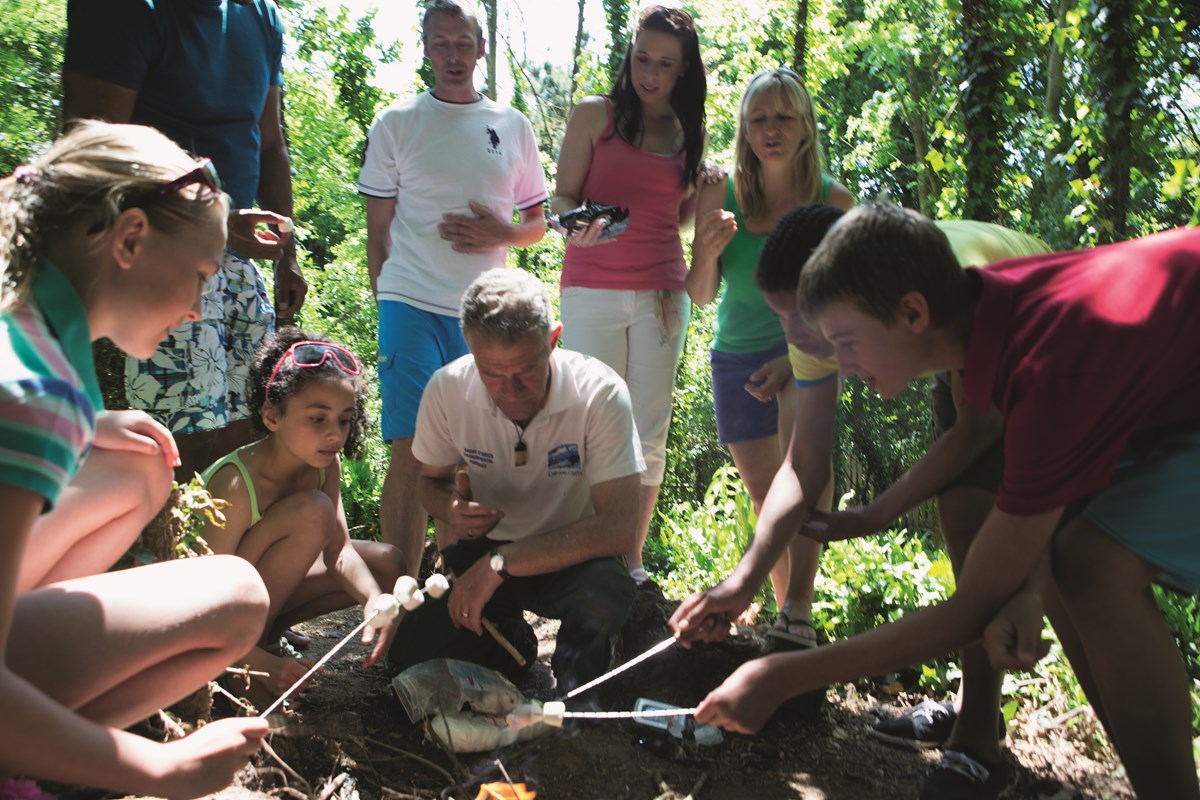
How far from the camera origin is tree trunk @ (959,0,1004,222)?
20.1 feet

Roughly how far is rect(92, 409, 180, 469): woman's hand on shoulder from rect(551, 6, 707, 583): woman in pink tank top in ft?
6.51

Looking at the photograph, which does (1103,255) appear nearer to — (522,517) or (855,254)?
(855,254)

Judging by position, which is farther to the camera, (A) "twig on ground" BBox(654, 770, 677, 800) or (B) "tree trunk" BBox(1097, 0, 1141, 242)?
(B) "tree trunk" BBox(1097, 0, 1141, 242)

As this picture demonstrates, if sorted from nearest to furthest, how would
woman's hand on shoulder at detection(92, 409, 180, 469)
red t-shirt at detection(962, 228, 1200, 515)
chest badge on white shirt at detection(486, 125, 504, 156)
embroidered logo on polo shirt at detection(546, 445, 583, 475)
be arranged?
1. red t-shirt at detection(962, 228, 1200, 515)
2. woman's hand on shoulder at detection(92, 409, 180, 469)
3. embroidered logo on polo shirt at detection(546, 445, 583, 475)
4. chest badge on white shirt at detection(486, 125, 504, 156)

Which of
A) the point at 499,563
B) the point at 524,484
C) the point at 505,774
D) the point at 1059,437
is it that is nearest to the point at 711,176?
the point at 524,484

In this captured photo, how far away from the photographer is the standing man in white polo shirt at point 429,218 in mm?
4090

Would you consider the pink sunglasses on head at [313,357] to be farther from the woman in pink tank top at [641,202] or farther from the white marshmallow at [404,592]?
the woman in pink tank top at [641,202]

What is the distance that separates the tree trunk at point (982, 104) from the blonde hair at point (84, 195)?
5269mm

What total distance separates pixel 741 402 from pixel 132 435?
2.34 meters

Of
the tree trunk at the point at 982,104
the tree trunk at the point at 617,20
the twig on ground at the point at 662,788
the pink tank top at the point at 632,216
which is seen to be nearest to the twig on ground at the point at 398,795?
the twig on ground at the point at 662,788

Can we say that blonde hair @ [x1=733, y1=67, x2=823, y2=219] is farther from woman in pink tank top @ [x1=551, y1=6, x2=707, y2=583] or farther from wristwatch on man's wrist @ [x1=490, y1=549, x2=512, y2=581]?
wristwatch on man's wrist @ [x1=490, y1=549, x2=512, y2=581]

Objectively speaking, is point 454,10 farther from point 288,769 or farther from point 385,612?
point 288,769

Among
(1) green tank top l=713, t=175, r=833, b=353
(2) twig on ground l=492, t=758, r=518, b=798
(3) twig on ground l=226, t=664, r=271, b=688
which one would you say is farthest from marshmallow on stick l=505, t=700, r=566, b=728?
(1) green tank top l=713, t=175, r=833, b=353

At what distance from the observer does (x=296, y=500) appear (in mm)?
3135
